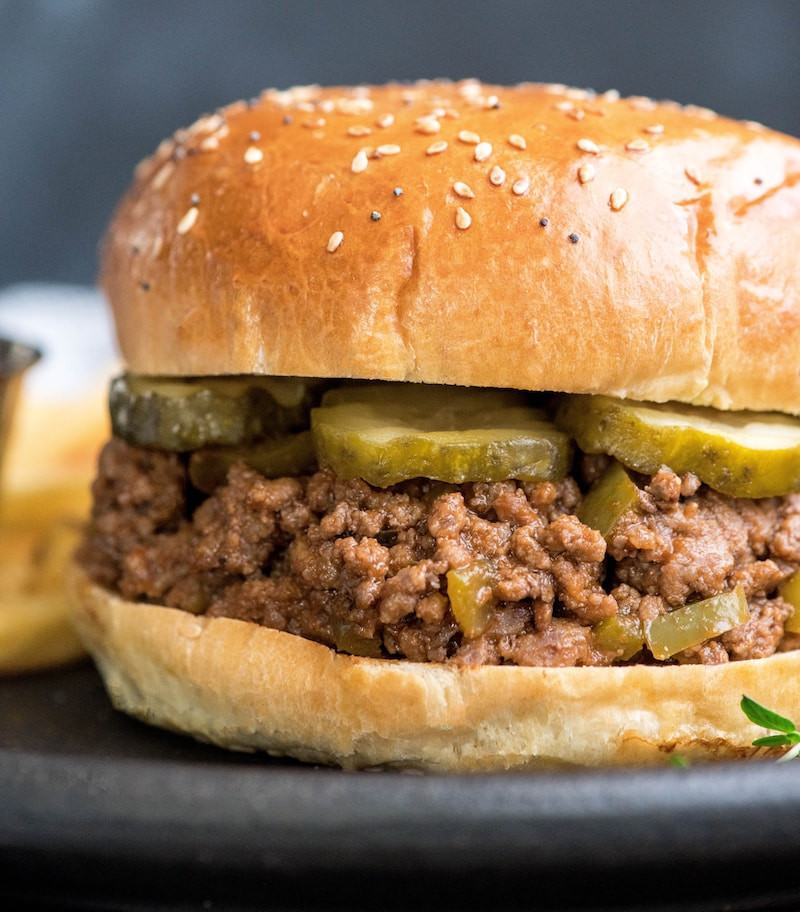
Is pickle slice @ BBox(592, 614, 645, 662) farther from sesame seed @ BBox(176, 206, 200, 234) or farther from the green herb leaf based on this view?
sesame seed @ BBox(176, 206, 200, 234)

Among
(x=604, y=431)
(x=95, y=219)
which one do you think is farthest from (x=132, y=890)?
(x=95, y=219)

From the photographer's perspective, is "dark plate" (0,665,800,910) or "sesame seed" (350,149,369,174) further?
"sesame seed" (350,149,369,174)

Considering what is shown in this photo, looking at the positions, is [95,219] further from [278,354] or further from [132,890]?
[132,890]

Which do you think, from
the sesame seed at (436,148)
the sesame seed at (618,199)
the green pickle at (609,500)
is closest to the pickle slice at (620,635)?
the green pickle at (609,500)

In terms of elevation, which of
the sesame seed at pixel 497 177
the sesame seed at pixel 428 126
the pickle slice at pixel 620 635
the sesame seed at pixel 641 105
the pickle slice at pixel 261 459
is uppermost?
the sesame seed at pixel 641 105

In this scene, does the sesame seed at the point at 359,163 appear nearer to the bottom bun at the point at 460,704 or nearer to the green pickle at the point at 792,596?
the bottom bun at the point at 460,704

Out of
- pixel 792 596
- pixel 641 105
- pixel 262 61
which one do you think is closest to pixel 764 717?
pixel 792 596

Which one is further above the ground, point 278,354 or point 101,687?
A: point 278,354

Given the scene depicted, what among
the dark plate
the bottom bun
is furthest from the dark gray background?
the dark plate
